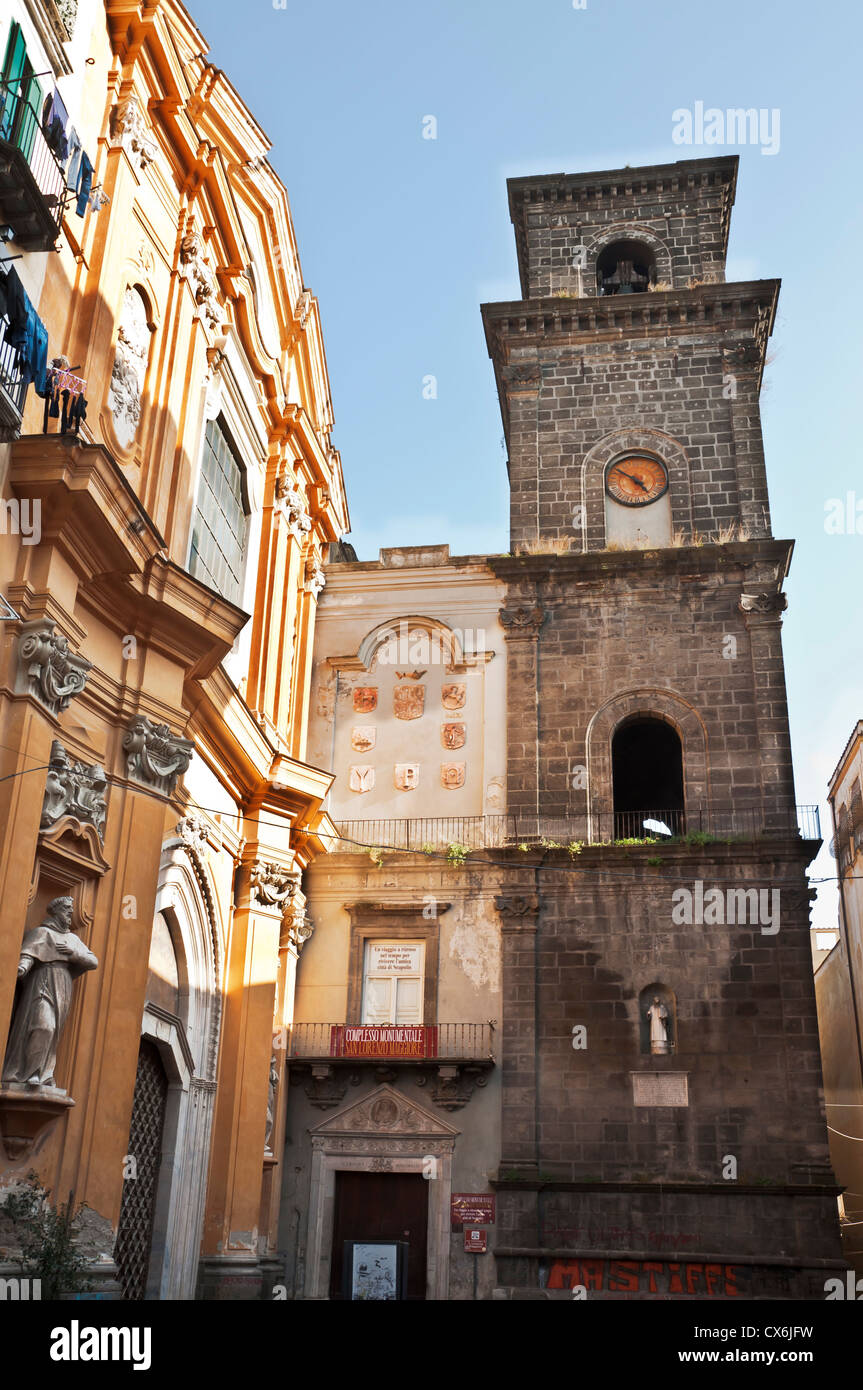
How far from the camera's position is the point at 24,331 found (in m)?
10.8

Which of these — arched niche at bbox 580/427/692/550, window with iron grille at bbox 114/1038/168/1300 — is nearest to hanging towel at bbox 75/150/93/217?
window with iron grille at bbox 114/1038/168/1300

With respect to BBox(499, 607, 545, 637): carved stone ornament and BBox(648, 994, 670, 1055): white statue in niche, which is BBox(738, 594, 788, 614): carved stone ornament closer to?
BBox(499, 607, 545, 637): carved stone ornament

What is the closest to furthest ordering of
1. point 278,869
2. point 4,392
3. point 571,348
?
point 4,392, point 278,869, point 571,348

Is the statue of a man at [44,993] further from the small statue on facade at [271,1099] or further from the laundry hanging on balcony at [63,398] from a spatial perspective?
the small statue on facade at [271,1099]

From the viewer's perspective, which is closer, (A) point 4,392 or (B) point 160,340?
(A) point 4,392

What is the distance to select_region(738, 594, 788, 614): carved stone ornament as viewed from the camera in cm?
2136

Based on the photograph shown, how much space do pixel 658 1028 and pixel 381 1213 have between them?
→ 474cm

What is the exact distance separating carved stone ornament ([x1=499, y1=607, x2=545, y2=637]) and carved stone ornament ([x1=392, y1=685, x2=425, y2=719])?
5.83 feet

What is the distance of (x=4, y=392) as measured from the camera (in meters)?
10.4

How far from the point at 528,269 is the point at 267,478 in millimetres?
8383
